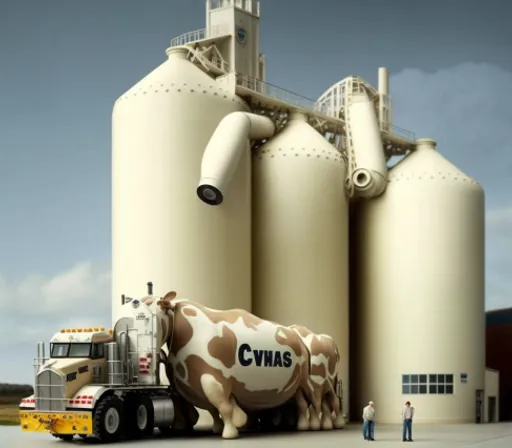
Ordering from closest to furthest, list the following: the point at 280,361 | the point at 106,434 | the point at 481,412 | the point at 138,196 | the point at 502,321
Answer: the point at 106,434 → the point at 280,361 → the point at 138,196 → the point at 481,412 → the point at 502,321

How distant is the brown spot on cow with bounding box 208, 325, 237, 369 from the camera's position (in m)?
38.3

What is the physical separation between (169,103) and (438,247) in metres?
17.3

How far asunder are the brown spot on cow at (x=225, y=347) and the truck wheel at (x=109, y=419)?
4.20 metres

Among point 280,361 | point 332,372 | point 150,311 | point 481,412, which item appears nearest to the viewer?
point 150,311

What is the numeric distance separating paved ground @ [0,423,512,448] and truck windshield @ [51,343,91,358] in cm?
293

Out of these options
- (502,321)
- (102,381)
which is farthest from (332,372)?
(502,321)

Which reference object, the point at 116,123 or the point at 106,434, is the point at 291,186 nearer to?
the point at 116,123

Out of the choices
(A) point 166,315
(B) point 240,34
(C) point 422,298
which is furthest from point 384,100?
(A) point 166,315

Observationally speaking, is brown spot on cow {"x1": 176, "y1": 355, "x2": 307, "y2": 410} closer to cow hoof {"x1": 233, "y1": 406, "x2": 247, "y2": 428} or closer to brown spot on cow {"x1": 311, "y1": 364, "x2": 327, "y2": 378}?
cow hoof {"x1": 233, "y1": 406, "x2": 247, "y2": 428}

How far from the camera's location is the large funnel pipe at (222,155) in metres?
48.2

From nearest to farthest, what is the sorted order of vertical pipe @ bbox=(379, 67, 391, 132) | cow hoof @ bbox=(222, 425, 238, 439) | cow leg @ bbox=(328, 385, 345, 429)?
cow hoof @ bbox=(222, 425, 238, 439)
cow leg @ bbox=(328, 385, 345, 429)
vertical pipe @ bbox=(379, 67, 391, 132)

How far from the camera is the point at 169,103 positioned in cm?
5088

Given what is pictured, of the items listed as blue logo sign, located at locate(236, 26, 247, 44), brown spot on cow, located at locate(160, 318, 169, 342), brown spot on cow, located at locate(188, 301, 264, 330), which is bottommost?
brown spot on cow, located at locate(160, 318, 169, 342)

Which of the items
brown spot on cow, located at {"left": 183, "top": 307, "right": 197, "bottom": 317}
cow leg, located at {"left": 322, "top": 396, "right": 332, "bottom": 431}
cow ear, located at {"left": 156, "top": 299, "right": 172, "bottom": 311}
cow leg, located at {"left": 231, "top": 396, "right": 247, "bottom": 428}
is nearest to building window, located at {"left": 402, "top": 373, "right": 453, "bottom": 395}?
cow leg, located at {"left": 322, "top": 396, "right": 332, "bottom": 431}
